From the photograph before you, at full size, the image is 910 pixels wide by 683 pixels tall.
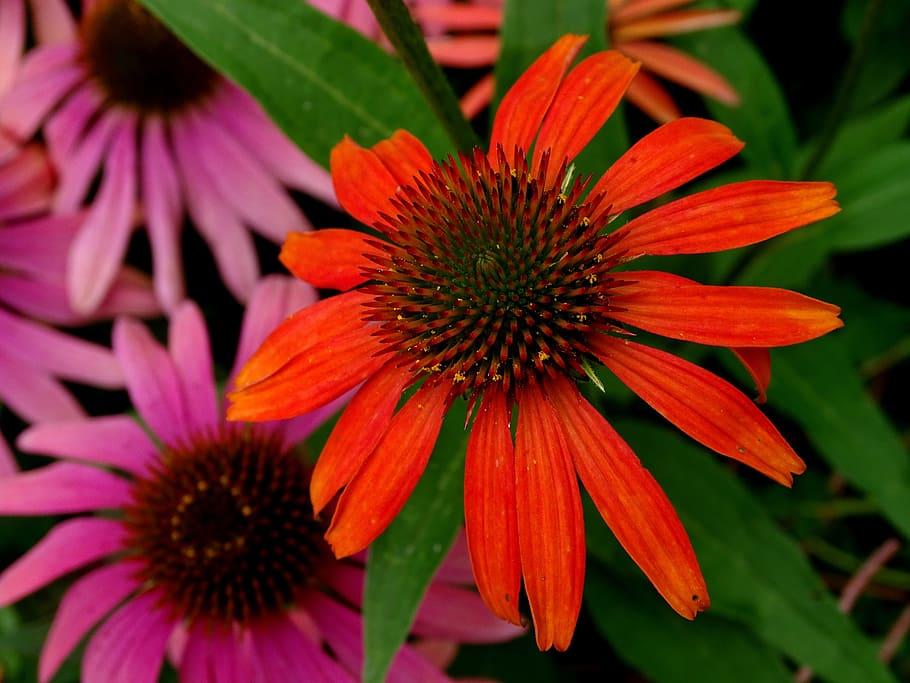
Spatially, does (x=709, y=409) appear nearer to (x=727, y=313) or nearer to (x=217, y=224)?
(x=727, y=313)

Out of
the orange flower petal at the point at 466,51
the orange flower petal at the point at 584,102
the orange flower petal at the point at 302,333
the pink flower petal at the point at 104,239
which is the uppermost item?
the pink flower petal at the point at 104,239

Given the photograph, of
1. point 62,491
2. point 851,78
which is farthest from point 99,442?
point 851,78

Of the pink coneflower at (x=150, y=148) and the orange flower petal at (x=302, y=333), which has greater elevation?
the pink coneflower at (x=150, y=148)

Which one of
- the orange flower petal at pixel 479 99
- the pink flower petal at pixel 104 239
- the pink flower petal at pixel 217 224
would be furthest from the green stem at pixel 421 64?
the pink flower petal at pixel 104 239

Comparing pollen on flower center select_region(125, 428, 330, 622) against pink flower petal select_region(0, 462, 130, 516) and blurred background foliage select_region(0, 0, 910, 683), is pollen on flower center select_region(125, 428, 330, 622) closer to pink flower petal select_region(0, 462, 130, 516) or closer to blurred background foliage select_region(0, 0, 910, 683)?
pink flower petal select_region(0, 462, 130, 516)

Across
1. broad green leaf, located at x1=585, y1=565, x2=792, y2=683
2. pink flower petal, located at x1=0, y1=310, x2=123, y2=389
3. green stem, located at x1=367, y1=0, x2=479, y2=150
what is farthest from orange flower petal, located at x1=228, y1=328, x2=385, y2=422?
pink flower petal, located at x1=0, y1=310, x2=123, y2=389

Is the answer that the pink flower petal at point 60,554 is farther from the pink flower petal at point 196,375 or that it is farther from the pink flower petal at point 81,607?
the pink flower petal at point 196,375

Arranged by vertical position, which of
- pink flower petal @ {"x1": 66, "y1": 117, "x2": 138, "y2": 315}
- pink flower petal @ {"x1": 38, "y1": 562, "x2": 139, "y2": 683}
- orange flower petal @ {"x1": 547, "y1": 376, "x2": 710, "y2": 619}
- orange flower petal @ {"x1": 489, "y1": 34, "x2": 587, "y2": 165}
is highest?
pink flower petal @ {"x1": 66, "y1": 117, "x2": 138, "y2": 315}
